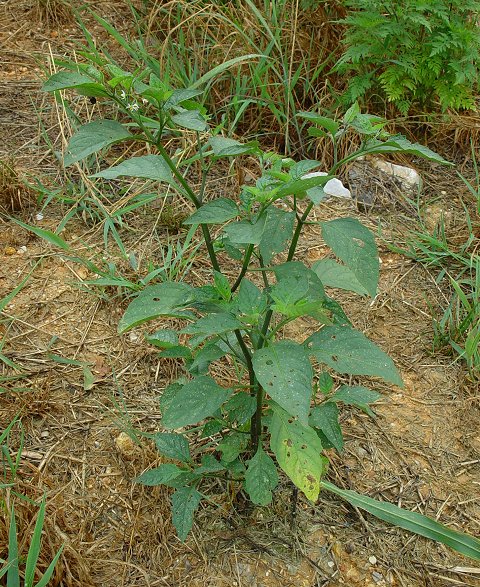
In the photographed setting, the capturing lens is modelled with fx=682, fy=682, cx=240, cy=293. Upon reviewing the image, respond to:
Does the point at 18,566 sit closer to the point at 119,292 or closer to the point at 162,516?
the point at 162,516

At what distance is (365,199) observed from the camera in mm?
2691

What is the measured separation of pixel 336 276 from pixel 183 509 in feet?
2.01

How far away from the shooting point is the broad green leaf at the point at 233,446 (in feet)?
4.99

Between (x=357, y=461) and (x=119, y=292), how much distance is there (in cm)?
90

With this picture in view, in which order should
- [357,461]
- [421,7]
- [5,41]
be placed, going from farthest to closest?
[5,41]
[421,7]
[357,461]

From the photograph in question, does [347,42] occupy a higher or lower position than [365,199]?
higher

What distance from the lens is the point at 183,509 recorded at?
4.83ft

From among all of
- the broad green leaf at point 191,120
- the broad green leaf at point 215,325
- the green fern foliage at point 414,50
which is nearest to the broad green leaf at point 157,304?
the broad green leaf at point 215,325

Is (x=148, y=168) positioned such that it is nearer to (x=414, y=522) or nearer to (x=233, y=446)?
(x=233, y=446)

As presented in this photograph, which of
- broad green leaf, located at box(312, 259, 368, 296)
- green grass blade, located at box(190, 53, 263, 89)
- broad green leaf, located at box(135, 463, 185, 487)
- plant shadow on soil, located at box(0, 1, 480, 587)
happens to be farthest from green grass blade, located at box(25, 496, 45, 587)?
green grass blade, located at box(190, 53, 263, 89)

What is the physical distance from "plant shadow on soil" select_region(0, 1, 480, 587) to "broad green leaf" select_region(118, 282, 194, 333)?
53 centimetres

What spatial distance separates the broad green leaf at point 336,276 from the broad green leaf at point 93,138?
1.80ft

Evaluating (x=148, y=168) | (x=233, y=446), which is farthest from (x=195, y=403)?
(x=148, y=168)

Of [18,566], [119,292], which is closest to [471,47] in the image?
[119,292]
